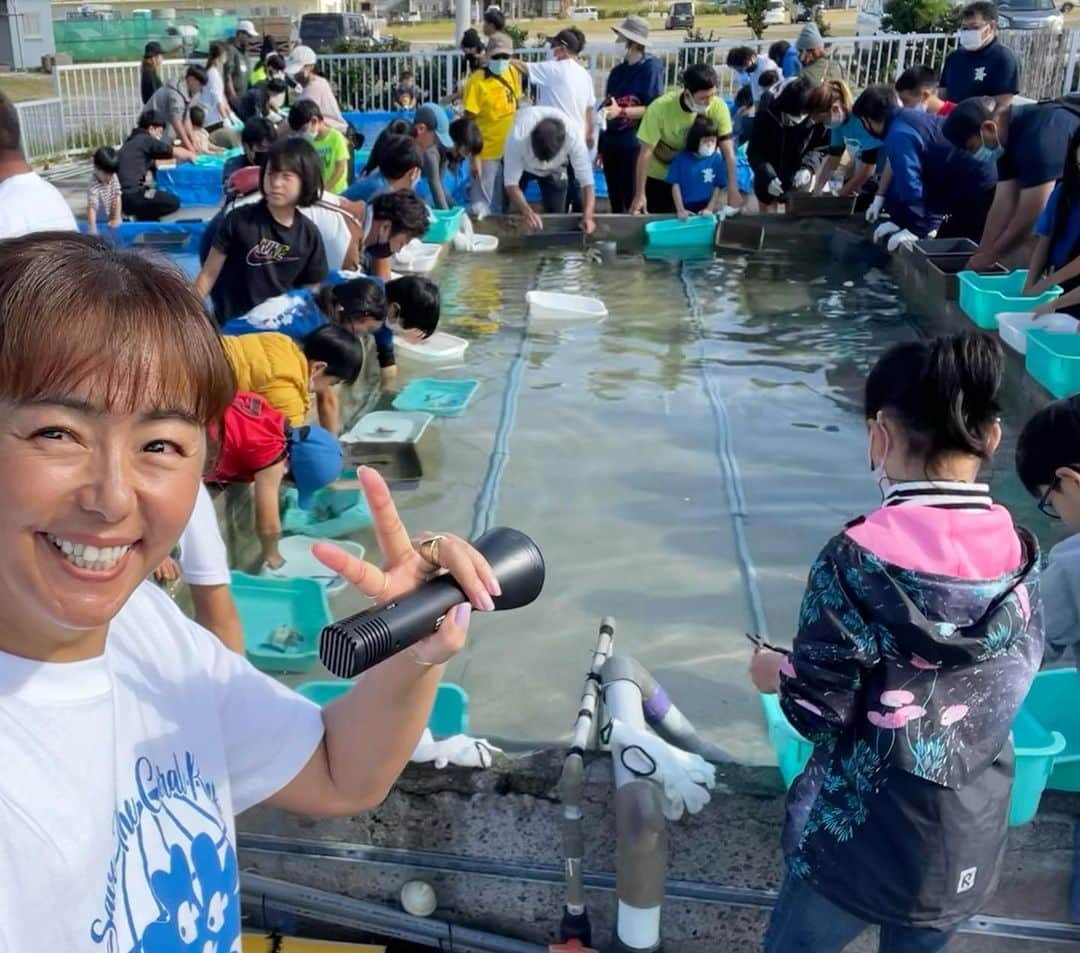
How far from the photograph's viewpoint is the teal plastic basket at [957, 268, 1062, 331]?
553 centimetres

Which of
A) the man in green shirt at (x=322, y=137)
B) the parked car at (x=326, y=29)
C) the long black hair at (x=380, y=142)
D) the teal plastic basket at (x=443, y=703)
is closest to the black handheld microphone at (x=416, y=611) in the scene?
the teal plastic basket at (x=443, y=703)

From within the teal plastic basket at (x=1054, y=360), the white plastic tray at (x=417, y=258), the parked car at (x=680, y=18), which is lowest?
the white plastic tray at (x=417, y=258)

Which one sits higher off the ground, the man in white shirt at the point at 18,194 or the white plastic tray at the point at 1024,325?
the man in white shirt at the point at 18,194

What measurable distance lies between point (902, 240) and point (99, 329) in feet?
24.7

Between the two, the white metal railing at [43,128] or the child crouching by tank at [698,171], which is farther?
the white metal railing at [43,128]

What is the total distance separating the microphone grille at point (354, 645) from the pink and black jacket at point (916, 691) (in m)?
0.92

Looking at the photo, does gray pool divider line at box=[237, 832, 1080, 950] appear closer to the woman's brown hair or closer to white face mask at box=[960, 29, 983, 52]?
the woman's brown hair

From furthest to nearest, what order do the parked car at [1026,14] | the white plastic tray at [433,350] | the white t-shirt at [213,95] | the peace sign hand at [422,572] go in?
the parked car at [1026,14] < the white t-shirt at [213,95] < the white plastic tray at [433,350] < the peace sign hand at [422,572]

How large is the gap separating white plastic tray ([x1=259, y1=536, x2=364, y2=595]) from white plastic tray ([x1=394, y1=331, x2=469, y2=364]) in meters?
2.38

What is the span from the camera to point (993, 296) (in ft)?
19.0

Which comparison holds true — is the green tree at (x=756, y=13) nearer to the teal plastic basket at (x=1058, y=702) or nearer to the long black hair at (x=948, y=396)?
the teal plastic basket at (x=1058, y=702)

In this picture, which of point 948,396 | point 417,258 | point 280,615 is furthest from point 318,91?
point 948,396

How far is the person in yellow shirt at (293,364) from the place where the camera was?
12.8ft

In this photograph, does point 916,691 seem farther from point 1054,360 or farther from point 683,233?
point 683,233
